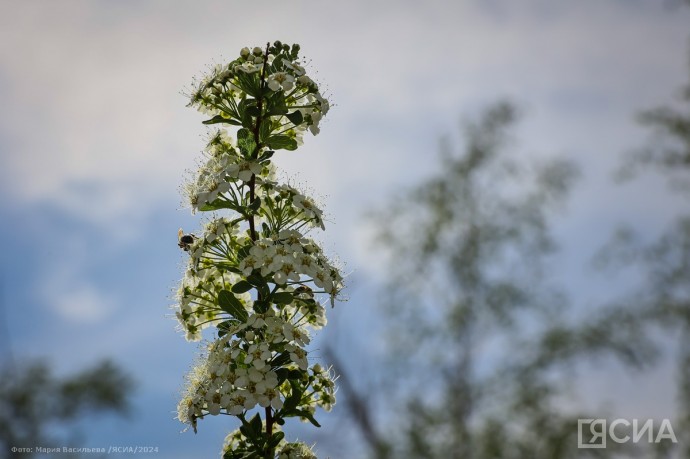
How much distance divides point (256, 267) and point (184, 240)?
36 centimetres

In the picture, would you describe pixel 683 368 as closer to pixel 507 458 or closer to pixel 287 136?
pixel 507 458

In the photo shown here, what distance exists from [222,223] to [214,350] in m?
0.28

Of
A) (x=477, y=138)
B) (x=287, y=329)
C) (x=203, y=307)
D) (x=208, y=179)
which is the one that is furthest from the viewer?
(x=477, y=138)

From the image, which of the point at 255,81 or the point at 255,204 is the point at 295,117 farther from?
the point at 255,204

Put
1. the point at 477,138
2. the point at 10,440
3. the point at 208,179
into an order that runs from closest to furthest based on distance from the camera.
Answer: the point at 208,179 → the point at 10,440 → the point at 477,138

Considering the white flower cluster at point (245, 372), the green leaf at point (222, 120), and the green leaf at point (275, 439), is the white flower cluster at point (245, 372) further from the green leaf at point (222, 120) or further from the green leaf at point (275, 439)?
the green leaf at point (222, 120)

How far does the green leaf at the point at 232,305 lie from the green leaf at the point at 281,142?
362 millimetres

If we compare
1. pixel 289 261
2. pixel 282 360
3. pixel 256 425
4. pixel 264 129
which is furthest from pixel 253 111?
pixel 256 425

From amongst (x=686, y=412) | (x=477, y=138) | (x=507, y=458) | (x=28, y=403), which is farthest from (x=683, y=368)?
(x=28, y=403)

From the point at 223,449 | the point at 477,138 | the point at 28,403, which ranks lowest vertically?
the point at 223,449

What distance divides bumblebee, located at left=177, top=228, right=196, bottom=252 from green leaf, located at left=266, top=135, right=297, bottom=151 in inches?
11.4

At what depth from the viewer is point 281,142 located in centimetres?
181

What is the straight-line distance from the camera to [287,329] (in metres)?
1.59

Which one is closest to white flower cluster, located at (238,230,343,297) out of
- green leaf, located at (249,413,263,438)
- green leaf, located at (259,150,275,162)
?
green leaf, located at (259,150,275,162)
